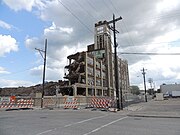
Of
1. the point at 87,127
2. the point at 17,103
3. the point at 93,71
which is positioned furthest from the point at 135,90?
the point at 87,127

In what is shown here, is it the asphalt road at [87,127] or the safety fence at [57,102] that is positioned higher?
the safety fence at [57,102]

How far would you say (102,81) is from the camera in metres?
88.2

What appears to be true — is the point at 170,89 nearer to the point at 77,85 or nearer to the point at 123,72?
the point at 123,72

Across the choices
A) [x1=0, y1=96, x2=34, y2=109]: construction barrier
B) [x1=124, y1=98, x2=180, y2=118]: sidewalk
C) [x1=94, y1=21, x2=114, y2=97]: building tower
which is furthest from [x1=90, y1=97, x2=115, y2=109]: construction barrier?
[x1=94, y1=21, x2=114, y2=97]: building tower

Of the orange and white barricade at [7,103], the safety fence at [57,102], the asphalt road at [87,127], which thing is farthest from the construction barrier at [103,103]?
the orange and white barricade at [7,103]

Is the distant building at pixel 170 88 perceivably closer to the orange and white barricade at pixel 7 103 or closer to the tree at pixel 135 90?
the tree at pixel 135 90

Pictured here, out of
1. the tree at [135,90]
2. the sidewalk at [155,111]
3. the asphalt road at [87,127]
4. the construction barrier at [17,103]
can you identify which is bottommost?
the asphalt road at [87,127]

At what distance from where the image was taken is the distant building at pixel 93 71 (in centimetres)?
7294

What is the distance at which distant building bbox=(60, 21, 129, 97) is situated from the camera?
239ft

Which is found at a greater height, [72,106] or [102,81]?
[102,81]

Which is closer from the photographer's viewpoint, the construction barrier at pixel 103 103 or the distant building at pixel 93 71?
the construction barrier at pixel 103 103

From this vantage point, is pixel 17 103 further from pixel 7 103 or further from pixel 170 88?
pixel 170 88

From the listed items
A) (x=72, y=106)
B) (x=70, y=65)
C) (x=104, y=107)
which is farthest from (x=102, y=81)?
(x=104, y=107)

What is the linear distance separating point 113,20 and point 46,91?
194 ft
